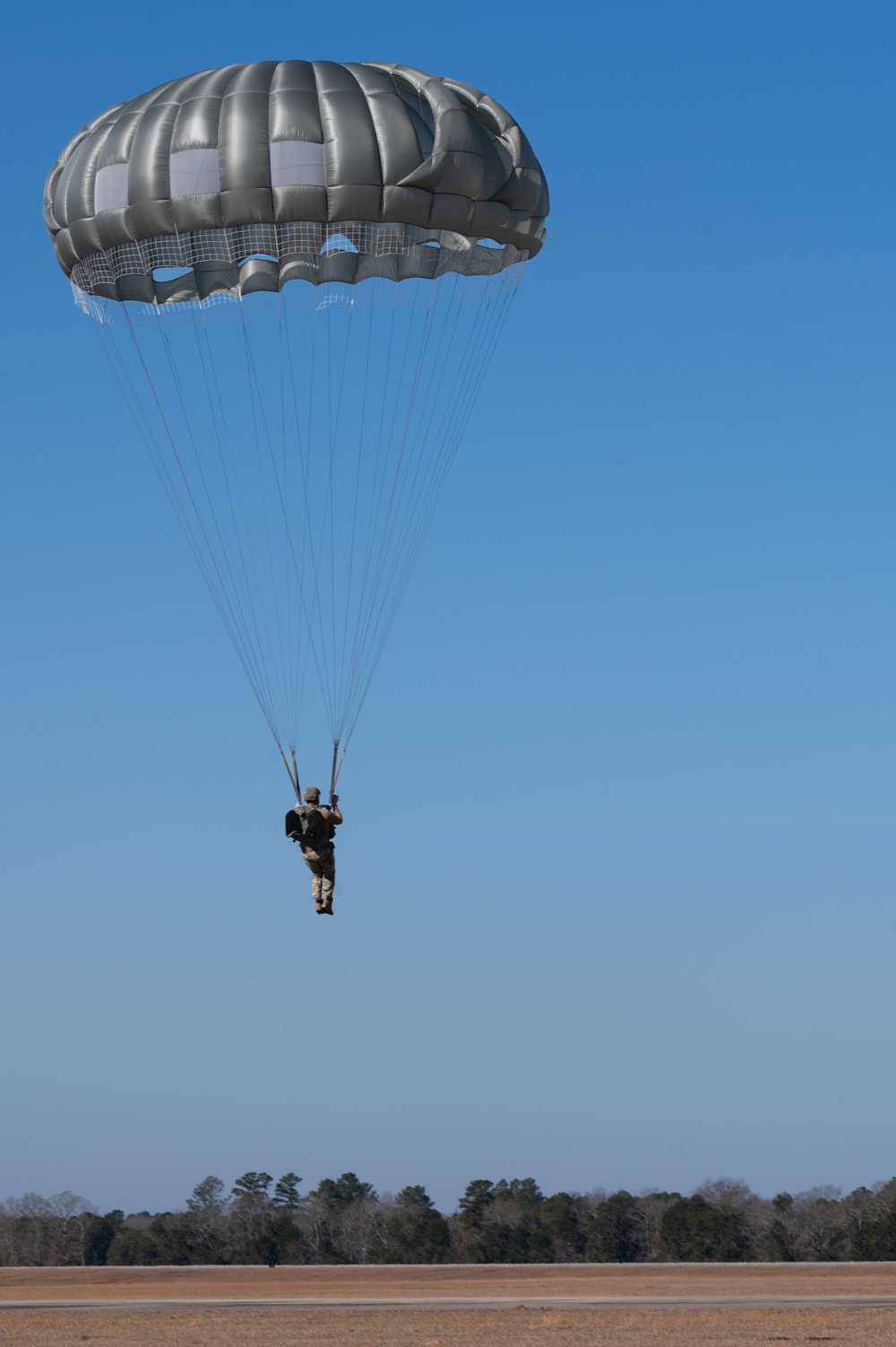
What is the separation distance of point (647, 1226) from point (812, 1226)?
7.27 meters

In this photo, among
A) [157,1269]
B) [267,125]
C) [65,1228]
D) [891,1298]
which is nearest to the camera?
[267,125]

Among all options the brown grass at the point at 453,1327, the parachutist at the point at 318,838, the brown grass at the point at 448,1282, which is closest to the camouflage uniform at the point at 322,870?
the parachutist at the point at 318,838

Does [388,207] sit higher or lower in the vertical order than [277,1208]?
higher

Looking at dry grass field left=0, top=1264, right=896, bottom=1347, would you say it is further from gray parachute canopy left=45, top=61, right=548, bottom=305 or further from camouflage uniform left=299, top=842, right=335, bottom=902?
gray parachute canopy left=45, top=61, right=548, bottom=305

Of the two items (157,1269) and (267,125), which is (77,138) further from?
(157,1269)

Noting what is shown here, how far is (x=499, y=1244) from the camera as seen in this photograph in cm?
8125

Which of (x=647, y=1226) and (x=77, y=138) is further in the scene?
(x=647, y=1226)

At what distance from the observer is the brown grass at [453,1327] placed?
113ft

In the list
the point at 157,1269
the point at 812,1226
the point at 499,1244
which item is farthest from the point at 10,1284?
the point at 812,1226

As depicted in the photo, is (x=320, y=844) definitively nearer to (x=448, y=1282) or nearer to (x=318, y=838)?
(x=318, y=838)

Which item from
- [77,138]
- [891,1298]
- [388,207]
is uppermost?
[77,138]

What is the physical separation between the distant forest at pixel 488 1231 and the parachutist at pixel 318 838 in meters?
49.7

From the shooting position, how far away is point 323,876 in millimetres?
29953

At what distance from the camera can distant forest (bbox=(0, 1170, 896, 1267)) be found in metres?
75.8
